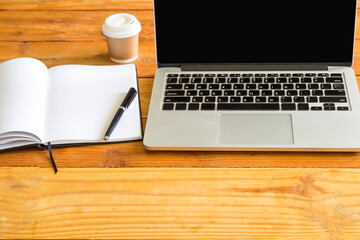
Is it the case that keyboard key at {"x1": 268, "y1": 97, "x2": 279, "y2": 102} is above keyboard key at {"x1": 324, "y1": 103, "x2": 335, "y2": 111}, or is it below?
above

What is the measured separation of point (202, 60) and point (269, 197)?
345 mm

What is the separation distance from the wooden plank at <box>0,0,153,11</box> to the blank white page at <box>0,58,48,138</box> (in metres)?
0.32

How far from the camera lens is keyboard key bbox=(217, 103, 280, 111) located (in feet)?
2.83

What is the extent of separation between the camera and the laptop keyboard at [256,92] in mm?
863

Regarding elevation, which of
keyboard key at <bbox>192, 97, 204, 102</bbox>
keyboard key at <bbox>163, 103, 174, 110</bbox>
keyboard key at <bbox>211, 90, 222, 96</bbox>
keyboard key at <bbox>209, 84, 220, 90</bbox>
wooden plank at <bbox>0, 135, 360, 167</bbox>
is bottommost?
wooden plank at <bbox>0, 135, 360, 167</bbox>

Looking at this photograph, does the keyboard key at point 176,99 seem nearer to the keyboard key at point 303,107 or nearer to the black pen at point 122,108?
the black pen at point 122,108

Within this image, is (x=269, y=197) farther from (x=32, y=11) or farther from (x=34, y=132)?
(x=32, y=11)

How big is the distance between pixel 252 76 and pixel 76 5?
62 cm

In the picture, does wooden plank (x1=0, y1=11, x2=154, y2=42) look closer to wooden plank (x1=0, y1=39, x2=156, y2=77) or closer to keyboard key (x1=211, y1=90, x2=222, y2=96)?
wooden plank (x1=0, y1=39, x2=156, y2=77)

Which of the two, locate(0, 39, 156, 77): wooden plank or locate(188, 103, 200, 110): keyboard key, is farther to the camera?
locate(0, 39, 156, 77): wooden plank

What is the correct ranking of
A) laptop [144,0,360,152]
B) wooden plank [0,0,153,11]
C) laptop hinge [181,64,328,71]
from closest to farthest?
laptop [144,0,360,152] → laptop hinge [181,64,328,71] → wooden plank [0,0,153,11]

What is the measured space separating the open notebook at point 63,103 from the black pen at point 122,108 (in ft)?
0.04

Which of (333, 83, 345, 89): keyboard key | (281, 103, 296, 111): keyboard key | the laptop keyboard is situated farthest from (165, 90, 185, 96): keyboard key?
(333, 83, 345, 89): keyboard key

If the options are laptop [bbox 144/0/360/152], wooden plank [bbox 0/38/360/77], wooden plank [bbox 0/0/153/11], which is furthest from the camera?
wooden plank [bbox 0/0/153/11]
